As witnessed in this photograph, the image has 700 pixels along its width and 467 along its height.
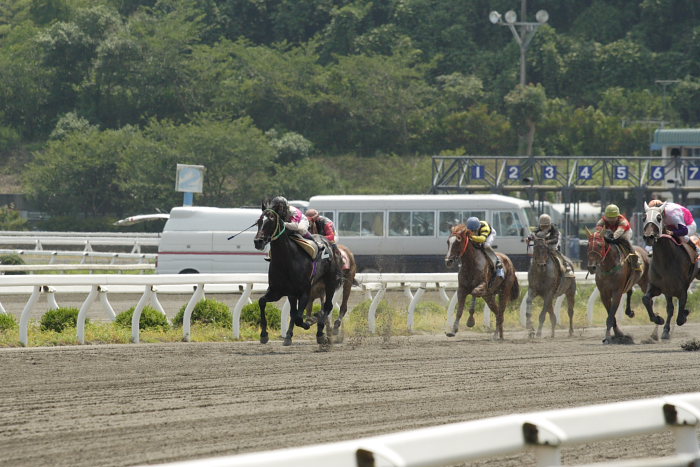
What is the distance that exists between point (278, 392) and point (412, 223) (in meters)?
20.8

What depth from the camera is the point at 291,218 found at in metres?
13.1

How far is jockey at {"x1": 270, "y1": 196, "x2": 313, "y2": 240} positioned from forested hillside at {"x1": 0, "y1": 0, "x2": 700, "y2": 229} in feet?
101

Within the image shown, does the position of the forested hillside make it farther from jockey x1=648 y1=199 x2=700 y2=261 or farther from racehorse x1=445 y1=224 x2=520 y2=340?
jockey x1=648 y1=199 x2=700 y2=261

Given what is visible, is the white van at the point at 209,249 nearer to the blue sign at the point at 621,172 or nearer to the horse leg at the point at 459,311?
the horse leg at the point at 459,311

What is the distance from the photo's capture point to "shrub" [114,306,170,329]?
1412 centimetres

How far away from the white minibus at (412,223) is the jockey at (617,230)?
42.9 ft

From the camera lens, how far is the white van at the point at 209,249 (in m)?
24.8

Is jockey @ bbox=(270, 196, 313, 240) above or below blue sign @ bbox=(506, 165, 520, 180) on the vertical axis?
below

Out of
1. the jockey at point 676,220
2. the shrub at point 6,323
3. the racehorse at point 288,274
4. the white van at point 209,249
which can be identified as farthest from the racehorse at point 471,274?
the white van at point 209,249

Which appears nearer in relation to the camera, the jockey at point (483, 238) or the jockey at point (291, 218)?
the jockey at point (291, 218)

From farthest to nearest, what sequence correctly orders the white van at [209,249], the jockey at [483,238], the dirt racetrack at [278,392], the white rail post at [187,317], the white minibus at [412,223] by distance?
the white minibus at [412,223] < the white van at [209,249] < the jockey at [483,238] < the white rail post at [187,317] < the dirt racetrack at [278,392]

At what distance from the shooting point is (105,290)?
45.3 ft

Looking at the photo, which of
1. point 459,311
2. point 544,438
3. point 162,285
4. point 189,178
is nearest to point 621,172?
point 189,178

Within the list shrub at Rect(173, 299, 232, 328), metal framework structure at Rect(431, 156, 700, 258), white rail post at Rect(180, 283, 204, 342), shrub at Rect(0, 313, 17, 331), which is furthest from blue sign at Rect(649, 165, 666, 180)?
shrub at Rect(0, 313, 17, 331)
